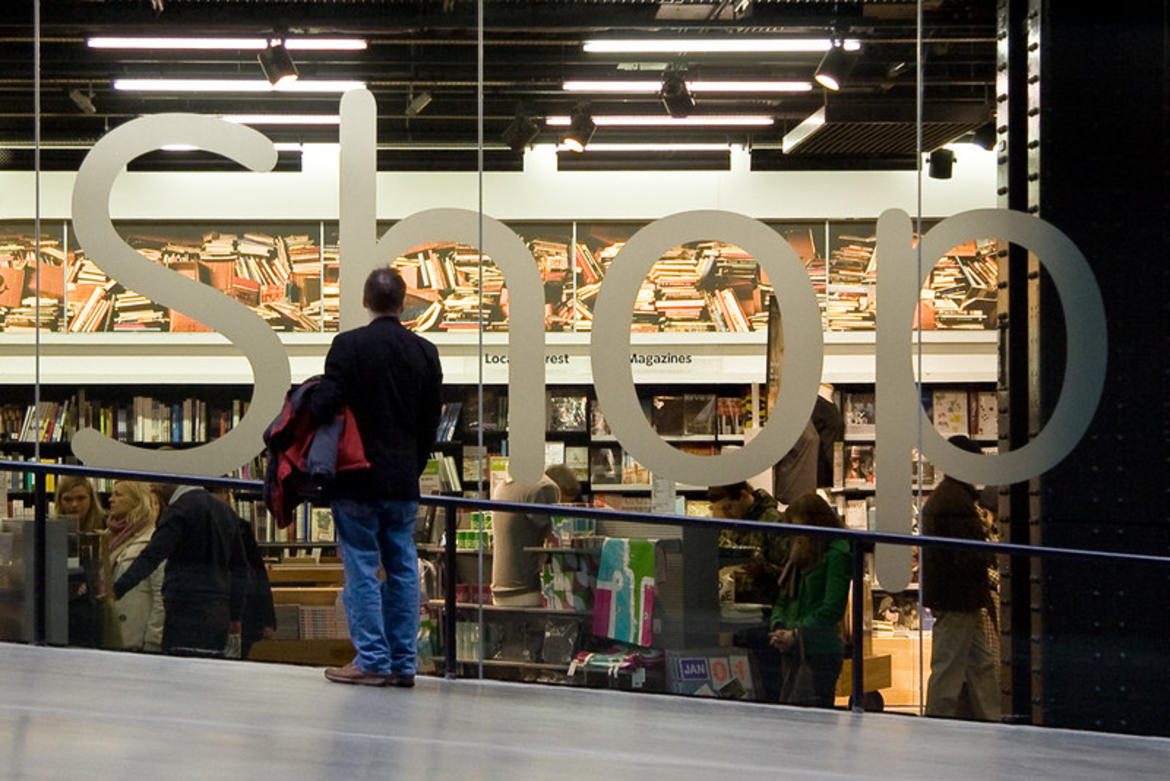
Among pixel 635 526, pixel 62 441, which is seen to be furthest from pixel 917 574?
pixel 62 441

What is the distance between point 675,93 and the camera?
788 cm

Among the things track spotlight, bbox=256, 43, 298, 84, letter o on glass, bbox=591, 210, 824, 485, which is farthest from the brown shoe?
track spotlight, bbox=256, 43, 298, 84

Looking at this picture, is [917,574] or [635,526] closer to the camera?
[635,526]

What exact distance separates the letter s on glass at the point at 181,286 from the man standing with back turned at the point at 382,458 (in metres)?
1.97

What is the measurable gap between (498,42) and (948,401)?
276 cm

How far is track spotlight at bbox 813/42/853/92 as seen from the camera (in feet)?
25.6

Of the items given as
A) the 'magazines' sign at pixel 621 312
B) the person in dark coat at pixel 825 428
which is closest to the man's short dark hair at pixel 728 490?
the 'magazines' sign at pixel 621 312

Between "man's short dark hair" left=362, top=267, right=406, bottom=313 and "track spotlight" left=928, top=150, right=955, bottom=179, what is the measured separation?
117 inches

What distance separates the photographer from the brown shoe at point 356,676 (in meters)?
5.74

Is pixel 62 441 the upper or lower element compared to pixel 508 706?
upper

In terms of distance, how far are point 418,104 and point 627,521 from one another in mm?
2629

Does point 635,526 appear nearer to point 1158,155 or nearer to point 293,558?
point 293,558

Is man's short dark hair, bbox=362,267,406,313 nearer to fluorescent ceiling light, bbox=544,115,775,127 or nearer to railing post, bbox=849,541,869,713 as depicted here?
railing post, bbox=849,541,869,713

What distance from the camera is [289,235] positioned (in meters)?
8.01
